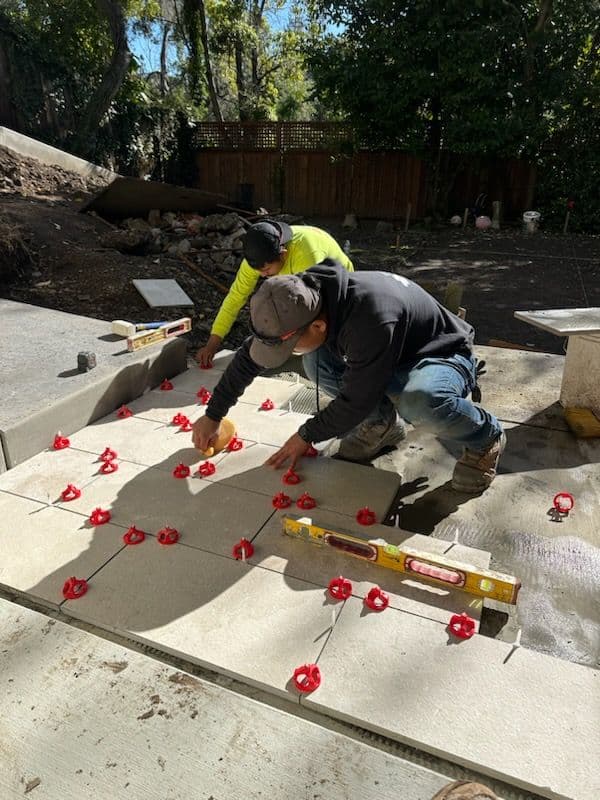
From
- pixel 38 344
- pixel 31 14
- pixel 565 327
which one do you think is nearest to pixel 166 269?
pixel 38 344

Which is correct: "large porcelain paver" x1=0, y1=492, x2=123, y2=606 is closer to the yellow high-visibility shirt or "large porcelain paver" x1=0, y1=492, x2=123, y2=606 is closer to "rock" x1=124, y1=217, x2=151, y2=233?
the yellow high-visibility shirt

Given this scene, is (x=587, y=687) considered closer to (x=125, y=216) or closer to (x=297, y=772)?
(x=297, y=772)

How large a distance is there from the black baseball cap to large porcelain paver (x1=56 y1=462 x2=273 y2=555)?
46.0 inches

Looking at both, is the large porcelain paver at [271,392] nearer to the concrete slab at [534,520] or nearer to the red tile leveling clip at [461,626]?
the concrete slab at [534,520]

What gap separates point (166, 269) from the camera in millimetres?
6492

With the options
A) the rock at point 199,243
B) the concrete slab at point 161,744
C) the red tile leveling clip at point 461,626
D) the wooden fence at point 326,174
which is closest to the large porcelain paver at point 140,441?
the concrete slab at point 161,744

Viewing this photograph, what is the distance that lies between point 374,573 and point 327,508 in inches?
16.8

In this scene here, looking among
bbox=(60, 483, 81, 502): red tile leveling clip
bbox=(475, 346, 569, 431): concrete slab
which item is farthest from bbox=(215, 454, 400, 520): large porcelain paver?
bbox=(475, 346, 569, 431): concrete slab

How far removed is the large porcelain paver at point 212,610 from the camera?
5.28 ft

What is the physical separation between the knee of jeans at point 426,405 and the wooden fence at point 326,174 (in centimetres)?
1231

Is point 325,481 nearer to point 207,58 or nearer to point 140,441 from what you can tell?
point 140,441

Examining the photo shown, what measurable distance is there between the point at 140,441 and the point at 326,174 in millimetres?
12871

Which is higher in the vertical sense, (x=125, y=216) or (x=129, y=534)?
(x=125, y=216)

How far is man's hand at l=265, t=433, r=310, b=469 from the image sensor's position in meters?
2.34
